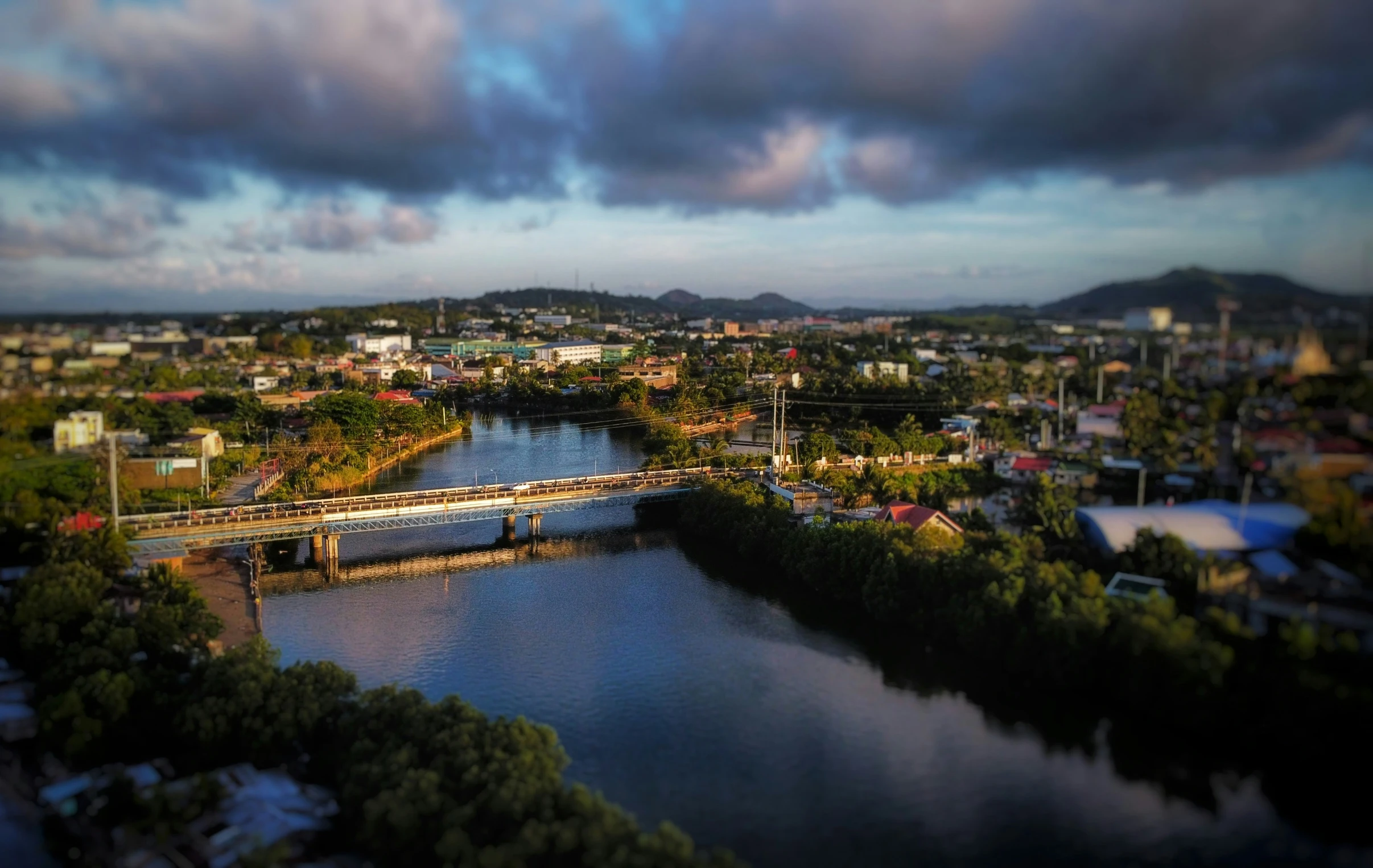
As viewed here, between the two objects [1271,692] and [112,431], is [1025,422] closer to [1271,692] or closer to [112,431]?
[1271,692]

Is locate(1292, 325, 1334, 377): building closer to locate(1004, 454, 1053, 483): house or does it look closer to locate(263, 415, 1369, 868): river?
locate(1004, 454, 1053, 483): house

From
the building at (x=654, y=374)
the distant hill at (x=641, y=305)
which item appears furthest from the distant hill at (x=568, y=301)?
the building at (x=654, y=374)

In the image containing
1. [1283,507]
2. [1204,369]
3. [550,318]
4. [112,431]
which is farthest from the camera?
[550,318]

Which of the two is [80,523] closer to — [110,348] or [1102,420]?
[110,348]

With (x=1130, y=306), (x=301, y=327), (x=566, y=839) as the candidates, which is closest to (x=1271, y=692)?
(x=1130, y=306)

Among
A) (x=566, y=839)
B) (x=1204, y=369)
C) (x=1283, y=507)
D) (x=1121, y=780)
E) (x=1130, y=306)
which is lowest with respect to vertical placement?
(x=1121, y=780)

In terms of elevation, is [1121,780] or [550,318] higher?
[550,318]
